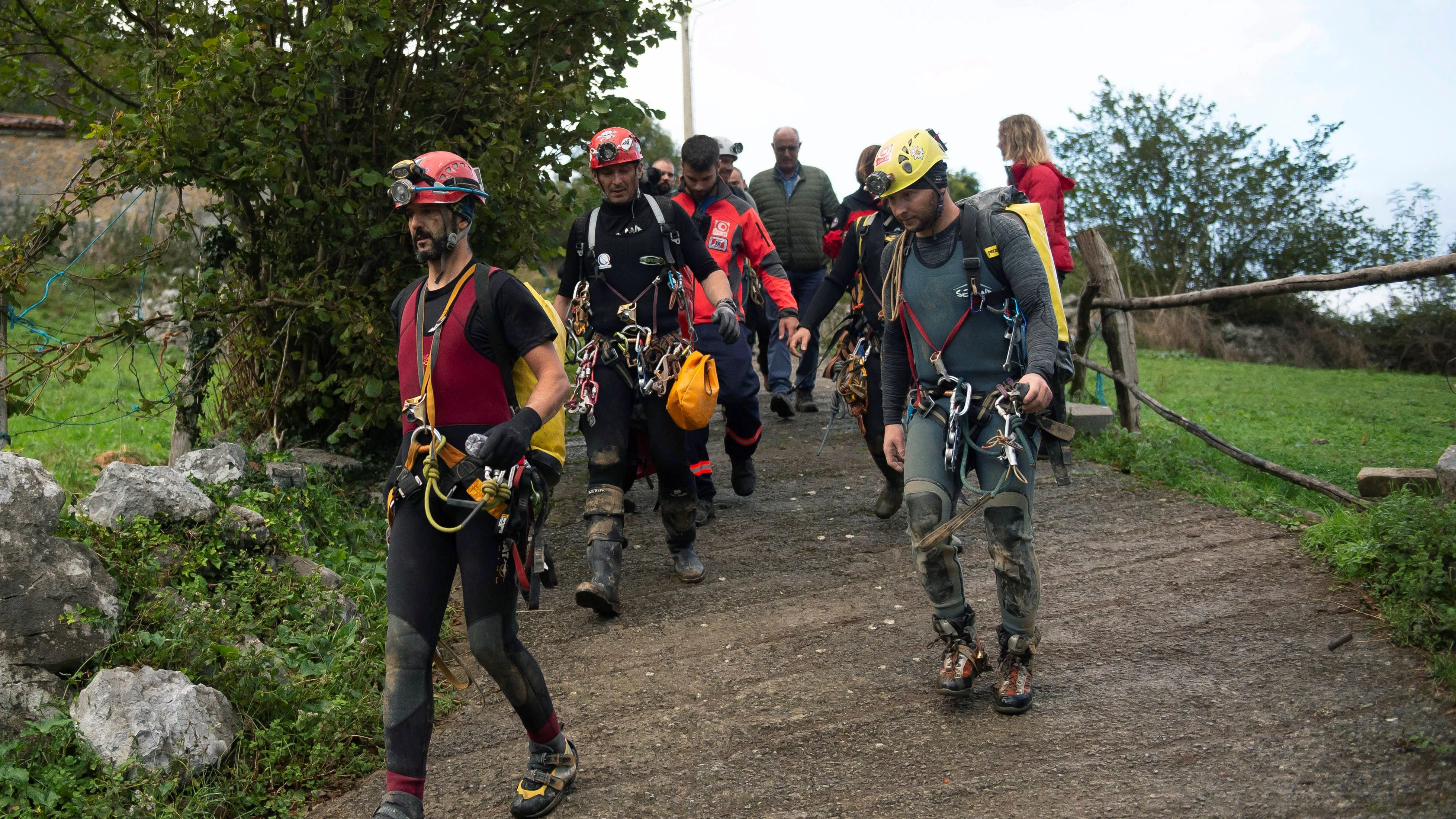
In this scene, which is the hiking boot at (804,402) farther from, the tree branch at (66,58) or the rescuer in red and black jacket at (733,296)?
the tree branch at (66,58)

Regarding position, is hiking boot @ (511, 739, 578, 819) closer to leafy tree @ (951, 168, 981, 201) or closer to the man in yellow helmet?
the man in yellow helmet

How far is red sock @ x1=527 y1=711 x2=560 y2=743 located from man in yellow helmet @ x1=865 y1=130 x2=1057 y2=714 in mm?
1534

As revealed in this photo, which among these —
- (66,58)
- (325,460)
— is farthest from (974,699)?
(66,58)

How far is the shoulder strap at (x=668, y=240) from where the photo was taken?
5.67m

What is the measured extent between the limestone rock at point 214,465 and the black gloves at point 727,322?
9.41ft

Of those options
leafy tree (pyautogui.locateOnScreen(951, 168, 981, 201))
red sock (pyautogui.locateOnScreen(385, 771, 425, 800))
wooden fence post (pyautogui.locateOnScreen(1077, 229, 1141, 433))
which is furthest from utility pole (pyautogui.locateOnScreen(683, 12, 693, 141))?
red sock (pyautogui.locateOnScreen(385, 771, 425, 800))

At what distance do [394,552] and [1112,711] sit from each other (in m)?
2.74

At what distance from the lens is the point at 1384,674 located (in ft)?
14.1

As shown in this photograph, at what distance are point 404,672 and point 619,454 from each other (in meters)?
2.23

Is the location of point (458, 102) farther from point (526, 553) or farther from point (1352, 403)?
point (1352, 403)

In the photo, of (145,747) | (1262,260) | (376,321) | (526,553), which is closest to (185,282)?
(376,321)

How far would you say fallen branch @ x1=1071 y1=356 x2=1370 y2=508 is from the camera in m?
6.21

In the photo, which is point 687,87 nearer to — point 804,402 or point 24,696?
point 804,402

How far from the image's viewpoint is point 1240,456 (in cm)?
720
